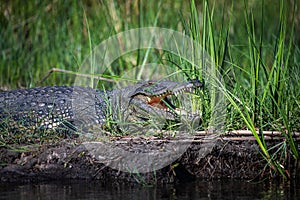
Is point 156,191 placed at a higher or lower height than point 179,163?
lower

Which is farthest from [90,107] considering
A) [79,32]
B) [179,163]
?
[79,32]

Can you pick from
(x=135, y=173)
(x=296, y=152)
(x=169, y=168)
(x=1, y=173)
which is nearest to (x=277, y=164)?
(x=296, y=152)

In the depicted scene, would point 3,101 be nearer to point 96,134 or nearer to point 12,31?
point 96,134

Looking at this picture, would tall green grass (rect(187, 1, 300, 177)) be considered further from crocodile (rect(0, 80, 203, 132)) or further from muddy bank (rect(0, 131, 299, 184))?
crocodile (rect(0, 80, 203, 132))

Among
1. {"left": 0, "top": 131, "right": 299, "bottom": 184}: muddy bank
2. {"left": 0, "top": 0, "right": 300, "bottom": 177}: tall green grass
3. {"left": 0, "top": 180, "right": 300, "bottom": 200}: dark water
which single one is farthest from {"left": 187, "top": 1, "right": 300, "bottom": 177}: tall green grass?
{"left": 0, "top": 0, "right": 300, "bottom": 177}: tall green grass

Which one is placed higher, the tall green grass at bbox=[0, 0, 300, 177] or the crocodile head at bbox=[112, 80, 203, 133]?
the tall green grass at bbox=[0, 0, 300, 177]

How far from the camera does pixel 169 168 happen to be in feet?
14.4

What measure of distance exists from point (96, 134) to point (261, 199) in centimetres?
174

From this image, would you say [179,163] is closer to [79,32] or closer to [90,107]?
[90,107]

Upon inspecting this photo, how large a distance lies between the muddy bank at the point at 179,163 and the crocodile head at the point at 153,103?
37 cm

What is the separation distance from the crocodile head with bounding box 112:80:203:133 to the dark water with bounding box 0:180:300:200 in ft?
2.45

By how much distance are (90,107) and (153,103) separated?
2.64ft

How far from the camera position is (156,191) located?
4.09 meters

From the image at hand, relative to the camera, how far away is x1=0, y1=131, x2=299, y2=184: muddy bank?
445cm
